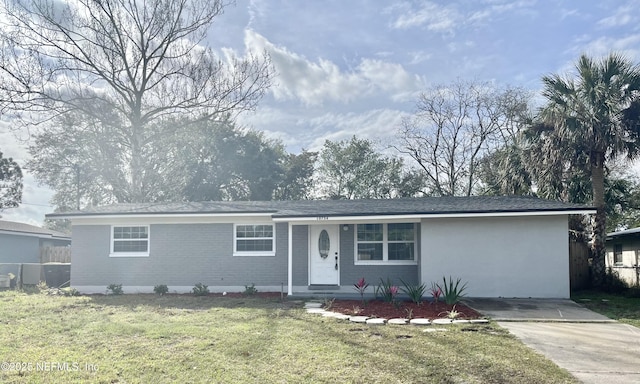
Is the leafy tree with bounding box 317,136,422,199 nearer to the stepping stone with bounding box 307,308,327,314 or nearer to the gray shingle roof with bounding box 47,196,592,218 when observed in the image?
the gray shingle roof with bounding box 47,196,592,218

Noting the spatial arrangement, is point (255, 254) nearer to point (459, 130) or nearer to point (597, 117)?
point (597, 117)

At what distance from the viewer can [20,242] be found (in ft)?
82.9

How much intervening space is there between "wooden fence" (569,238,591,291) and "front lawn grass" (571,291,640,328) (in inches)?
34.1

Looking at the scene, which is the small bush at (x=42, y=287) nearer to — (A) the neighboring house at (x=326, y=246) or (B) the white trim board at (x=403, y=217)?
(A) the neighboring house at (x=326, y=246)

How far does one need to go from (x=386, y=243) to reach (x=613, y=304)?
6.18 meters

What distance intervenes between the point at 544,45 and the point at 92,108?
2188cm

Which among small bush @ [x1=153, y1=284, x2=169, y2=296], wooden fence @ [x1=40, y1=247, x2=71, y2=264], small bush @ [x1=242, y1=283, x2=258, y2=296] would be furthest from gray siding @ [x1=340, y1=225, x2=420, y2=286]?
wooden fence @ [x1=40, y1=247, x2=71, y2=264]

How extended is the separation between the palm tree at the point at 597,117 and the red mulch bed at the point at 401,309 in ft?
23.3

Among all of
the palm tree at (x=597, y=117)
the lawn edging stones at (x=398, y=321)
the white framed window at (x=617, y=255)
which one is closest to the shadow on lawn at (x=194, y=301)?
the lawn edging stones at (x=398, y=321)

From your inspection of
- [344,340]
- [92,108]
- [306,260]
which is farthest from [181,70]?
[344,340]

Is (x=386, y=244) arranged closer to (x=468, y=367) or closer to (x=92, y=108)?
(x=468, y=367)

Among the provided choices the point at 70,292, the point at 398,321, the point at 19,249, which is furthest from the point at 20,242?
the point at 398,321

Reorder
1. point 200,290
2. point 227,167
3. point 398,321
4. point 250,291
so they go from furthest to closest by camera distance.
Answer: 1. point 227,167
2. point 200,290
3. point 250,291
4. point 398,321

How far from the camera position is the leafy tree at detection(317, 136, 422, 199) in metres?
33.6
